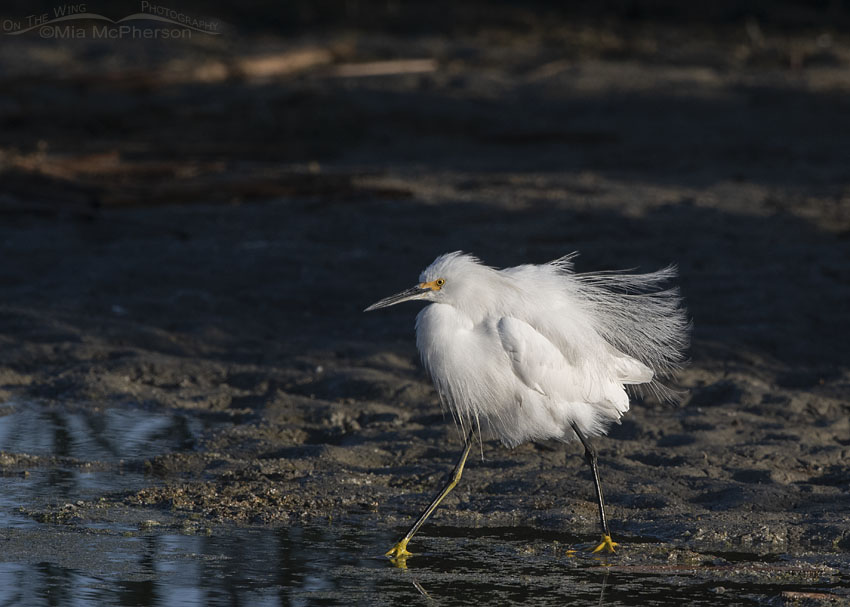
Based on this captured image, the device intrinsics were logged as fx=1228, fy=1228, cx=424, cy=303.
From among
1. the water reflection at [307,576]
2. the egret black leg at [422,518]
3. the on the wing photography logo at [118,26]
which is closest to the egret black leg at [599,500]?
the water reflection at [307,576]

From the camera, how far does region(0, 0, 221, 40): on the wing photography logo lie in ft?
61.0

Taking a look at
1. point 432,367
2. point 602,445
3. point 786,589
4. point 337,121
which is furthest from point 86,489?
point 337,121

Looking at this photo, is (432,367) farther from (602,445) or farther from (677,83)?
(677,83)

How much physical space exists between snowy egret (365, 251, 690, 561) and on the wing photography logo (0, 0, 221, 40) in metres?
14.4

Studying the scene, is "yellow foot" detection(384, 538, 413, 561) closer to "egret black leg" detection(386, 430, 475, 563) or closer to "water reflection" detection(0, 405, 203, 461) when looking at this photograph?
"egret black leg" detection(386, 430, 475, 563)

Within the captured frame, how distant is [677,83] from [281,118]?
5.11m

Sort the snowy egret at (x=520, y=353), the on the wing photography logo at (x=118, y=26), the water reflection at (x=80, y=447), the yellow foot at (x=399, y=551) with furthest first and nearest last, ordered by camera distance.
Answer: the on the wing photography logo at (x=118, y=26) < the water reflection at (x=80, y=447) < the snowy egret at (x=520, y=353) < the yellow foot at (x=399, y=551)

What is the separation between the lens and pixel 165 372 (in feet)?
23.7

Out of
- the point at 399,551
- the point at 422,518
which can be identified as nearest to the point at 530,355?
the point at 422,518

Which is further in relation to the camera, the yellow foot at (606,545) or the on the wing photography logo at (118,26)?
the on the wing photography logo at (118,26)

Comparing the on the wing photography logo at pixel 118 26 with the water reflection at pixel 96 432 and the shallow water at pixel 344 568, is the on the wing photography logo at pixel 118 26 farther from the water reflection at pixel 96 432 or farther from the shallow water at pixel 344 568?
the shallow water at pixel 344 568

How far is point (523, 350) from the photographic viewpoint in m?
4.99

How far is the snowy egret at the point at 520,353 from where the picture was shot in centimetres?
494

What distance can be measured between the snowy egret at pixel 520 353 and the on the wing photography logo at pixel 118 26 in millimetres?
14440
